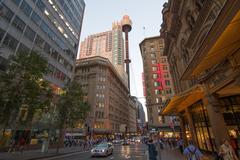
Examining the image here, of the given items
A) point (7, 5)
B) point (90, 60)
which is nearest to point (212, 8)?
point (7, 5)

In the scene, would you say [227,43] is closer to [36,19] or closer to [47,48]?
[36,19]

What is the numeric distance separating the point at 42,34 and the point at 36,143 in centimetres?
2217

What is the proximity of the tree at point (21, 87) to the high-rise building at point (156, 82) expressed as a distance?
42649 millimetres

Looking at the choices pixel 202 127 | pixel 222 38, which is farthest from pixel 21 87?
pixel 202 127

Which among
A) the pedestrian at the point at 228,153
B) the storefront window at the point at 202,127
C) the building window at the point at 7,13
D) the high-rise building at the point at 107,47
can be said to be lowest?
the pedestrian at the point at 228,153

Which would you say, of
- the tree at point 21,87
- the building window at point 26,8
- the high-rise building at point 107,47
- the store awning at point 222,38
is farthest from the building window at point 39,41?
the high-rise building at point 107,47

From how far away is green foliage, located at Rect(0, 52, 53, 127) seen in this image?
49.4 feet

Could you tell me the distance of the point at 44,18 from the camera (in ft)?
112

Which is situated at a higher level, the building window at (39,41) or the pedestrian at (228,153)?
the building window at (39,41)

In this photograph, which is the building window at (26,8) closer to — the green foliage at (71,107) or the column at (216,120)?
the green foliage at (71,107)

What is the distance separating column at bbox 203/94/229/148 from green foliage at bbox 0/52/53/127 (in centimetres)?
1633

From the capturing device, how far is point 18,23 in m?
27.0

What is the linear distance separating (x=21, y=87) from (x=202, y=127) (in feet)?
64.5

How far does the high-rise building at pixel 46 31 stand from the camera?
2488 cm
